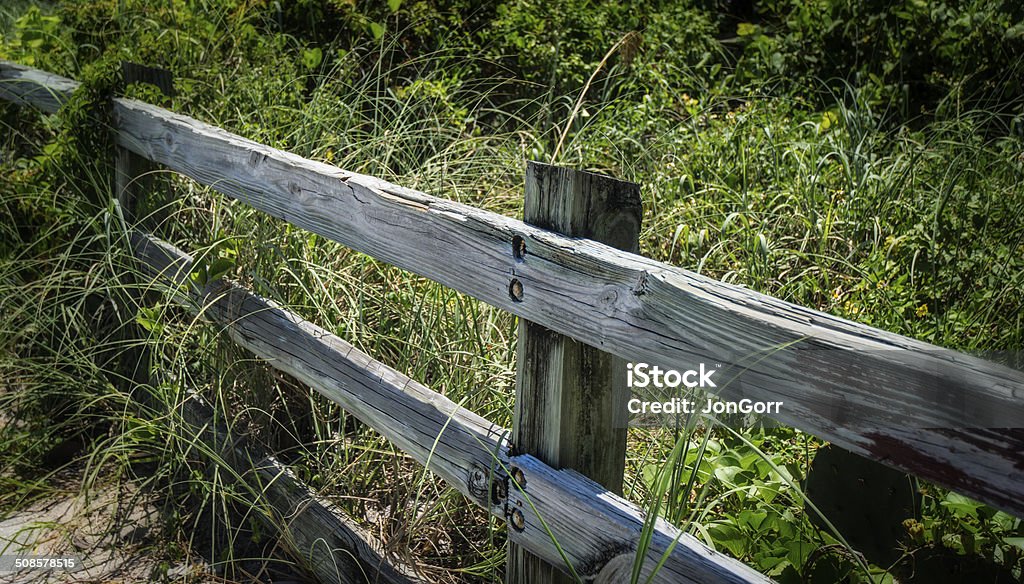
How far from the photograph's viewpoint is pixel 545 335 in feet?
6.48

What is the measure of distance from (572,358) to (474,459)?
477 millimetres

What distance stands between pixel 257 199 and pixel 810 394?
216 centimetres

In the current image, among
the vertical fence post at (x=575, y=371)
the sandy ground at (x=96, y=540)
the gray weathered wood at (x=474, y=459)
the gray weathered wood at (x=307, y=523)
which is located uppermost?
the vertical fence post at (x=575, y=371)

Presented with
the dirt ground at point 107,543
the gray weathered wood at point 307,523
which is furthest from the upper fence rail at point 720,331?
the dirt ground at point 107,543

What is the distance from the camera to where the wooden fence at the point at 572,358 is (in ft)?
4.06

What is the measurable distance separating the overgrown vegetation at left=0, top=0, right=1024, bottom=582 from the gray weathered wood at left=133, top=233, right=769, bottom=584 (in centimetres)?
11

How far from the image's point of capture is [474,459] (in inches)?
87.2

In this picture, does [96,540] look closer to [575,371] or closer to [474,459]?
[474,459]

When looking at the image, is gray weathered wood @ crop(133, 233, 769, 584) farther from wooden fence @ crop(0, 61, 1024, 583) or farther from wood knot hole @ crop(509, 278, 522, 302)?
wood knot hole @ crop(509, 278, 522, 302)

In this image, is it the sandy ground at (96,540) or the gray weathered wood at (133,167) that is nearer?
the sandy ground at (96,540)

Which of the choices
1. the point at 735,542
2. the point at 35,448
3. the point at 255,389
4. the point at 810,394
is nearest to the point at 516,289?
the point at 810,394

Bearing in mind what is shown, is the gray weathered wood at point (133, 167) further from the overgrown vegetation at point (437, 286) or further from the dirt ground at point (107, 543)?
the dirt ground at point (107, 543)

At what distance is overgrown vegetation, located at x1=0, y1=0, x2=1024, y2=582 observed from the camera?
→ 2.59 m

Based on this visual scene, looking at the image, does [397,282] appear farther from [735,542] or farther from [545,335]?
[735,542]
